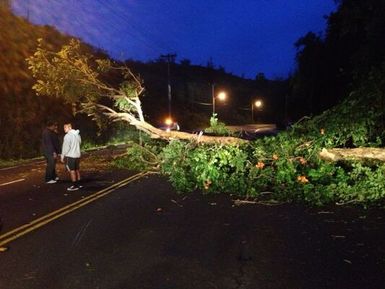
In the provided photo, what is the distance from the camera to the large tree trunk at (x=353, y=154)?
12.6 meters

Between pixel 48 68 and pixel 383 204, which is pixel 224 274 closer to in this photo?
pixel 383 204

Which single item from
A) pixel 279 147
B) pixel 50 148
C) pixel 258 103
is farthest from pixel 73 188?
pixel 258 103

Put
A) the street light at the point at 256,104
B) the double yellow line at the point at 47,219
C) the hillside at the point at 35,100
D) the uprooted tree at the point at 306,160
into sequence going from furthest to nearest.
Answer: the street light at the point at 256,104, the hillside at the point at 35,100, the uprooted tree at the point at 306,160, the double yellow line at the point at 47,219

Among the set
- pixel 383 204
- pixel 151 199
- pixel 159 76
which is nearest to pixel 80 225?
pixel 151 199

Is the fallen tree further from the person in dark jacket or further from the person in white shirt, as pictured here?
the person in white shirt

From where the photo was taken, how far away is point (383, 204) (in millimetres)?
10812

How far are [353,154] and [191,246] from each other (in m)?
6.88

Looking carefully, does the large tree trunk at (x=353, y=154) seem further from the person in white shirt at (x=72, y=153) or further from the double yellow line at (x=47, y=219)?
the person in white shirt at (x=72, y=153)

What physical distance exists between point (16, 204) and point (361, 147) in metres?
8.18

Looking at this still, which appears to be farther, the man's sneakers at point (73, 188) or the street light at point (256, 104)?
the street light at point (256, 104)

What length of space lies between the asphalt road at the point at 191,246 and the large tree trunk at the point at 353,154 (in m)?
2.57

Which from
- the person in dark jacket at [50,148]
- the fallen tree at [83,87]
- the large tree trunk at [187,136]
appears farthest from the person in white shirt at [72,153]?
the fallen tree at [83,87]

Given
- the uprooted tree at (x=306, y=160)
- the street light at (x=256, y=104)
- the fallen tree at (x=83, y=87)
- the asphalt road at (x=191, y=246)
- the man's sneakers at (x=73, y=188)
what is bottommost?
the asphalt road at (x=191, y=246)

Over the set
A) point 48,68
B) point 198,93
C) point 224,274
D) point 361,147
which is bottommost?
point 224,274
